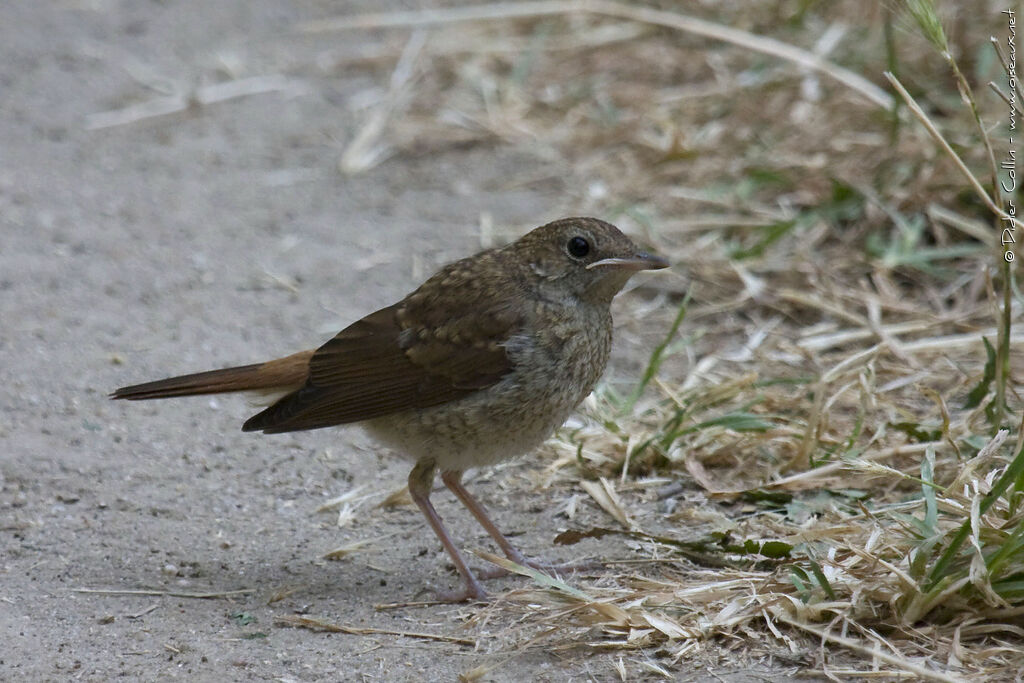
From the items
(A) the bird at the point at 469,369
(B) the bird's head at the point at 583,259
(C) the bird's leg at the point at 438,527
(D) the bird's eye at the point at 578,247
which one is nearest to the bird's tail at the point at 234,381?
(A) the bird at the point at 469,369

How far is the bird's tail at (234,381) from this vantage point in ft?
14.8

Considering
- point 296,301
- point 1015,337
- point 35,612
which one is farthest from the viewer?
point 296,301

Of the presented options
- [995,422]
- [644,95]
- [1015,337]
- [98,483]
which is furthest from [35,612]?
[644,95]

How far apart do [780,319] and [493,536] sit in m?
2.36

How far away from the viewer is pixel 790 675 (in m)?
3.53

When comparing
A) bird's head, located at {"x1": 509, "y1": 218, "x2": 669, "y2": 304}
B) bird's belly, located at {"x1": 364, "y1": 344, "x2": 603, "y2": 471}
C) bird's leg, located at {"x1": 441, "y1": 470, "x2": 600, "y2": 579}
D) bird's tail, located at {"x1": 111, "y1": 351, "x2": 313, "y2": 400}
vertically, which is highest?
bird's head, located at {"x1": 509, "y1": 218, "x2": 669, "y2": 304}

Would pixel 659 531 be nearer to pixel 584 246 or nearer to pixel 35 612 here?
pixel 584 246

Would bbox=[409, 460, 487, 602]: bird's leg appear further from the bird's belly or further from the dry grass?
the dry grass

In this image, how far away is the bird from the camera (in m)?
4.36

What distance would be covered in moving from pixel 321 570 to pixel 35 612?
0.96 m

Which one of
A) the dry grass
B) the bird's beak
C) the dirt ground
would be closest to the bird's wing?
the bird's beak

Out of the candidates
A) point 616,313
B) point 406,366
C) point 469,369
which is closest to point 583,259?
point 469,369

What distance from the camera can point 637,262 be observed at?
14.4ft

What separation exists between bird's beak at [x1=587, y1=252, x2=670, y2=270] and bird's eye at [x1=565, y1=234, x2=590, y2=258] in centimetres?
6
